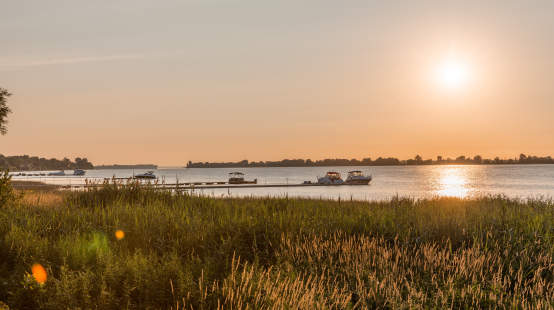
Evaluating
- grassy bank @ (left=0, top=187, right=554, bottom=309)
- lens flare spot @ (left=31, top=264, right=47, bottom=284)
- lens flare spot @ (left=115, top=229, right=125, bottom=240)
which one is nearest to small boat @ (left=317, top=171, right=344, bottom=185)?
grassy bank @ (left=0, top=187, right=554, bottom=309)

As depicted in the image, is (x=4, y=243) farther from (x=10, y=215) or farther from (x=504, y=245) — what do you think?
(x=504, y=245)

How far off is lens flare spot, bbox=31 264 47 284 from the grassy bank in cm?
11

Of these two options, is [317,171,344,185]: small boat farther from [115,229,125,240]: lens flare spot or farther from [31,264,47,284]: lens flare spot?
[31,264,47,284]: lens flare spot

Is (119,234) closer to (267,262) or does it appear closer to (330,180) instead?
(267,262)

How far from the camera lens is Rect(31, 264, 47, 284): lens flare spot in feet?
26.7

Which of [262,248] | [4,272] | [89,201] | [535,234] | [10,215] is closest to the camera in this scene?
[4,272]

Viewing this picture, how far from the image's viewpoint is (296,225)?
13.1m

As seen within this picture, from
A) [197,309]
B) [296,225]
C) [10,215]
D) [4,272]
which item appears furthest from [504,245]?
[10,215]

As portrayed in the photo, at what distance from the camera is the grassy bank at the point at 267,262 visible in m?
7.49

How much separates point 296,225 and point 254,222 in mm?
1217

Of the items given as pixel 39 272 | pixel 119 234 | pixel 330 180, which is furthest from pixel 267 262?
pixel 330 180

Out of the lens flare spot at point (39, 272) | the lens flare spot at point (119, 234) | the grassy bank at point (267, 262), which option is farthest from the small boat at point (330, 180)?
the lens flare spot at point (39, 272)

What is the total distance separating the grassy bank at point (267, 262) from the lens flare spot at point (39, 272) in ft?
0.38

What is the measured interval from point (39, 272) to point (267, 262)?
15.9 ft
